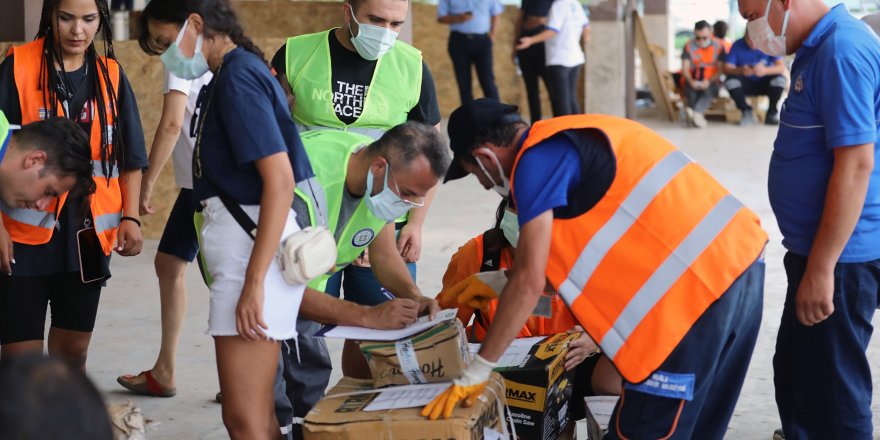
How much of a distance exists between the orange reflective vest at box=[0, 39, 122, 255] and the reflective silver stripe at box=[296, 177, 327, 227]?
0.93 meters

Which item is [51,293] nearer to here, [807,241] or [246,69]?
[246,69]

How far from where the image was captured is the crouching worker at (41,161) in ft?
9.85

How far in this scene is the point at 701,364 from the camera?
8.67ft

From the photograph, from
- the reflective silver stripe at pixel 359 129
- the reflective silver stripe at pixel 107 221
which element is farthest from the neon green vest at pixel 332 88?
the reflective silver stripe at pixel 107 221

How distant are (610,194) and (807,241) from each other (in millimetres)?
825

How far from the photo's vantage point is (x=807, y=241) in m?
3.10

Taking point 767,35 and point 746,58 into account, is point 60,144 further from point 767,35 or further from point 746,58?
point 746,58

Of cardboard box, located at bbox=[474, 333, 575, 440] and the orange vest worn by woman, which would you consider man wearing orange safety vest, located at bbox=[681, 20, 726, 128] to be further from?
cardboard box, located at bbox=[474, 333, 575, 440]

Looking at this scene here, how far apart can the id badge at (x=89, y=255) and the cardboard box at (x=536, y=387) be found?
1.28 meters

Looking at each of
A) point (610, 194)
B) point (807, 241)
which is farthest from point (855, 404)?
A: point (610, 194)

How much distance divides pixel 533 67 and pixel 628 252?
345 inches

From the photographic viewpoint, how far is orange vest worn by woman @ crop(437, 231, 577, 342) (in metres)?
3.62

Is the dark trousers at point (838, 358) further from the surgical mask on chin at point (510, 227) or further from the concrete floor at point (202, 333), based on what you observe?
the surgical mask on chin at point (510, 227)

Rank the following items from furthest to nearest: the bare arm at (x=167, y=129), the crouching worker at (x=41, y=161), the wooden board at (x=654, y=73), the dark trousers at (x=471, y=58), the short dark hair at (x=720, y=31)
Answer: the short dark hair at (x=720, y=31), the wooden board at (x=654, y=73), the dark trousers at (x=471, y=58), the bare arm at (x=167, y=129), the crouching worker at (x=41, y=161)
